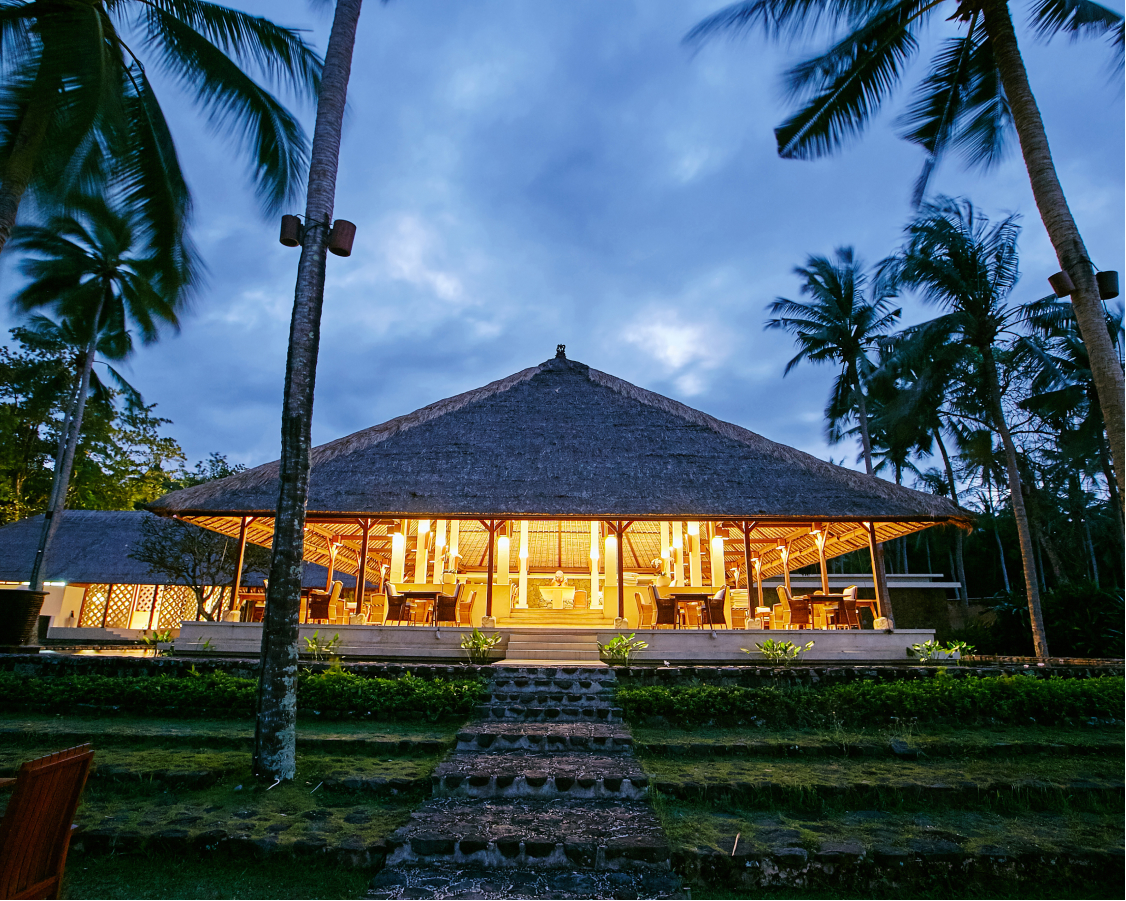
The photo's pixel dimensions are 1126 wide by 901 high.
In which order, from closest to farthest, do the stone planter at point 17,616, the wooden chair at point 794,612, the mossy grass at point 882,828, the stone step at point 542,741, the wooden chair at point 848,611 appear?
1. the mossy grass at point 882,828
2. the stone step at point 542,741
3. the stone planter at point 17,616
4. the wooden chair at point 848,611
5. the wooden chair at point 794,612

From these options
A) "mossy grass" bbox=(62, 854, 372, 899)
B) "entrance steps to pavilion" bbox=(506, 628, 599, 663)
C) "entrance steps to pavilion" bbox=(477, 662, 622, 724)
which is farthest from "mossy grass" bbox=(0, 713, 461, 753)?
"entrance steps to pavilion" bbox=(506, 628, 599, 663)

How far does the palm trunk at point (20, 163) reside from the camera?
6.73 metres

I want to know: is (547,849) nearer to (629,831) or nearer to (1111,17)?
(629,831)

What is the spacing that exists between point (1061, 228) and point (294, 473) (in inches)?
305

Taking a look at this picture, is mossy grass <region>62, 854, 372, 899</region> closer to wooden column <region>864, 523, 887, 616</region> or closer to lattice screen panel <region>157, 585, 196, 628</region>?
wooden column <region>864, 523, 887, 616</region>

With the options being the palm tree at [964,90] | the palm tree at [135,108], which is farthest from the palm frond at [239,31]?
the palm tree at [964,90]

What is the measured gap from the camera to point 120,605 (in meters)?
20.6

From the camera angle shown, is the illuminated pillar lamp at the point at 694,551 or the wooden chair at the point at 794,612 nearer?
the wooden chair at the point at 794,612

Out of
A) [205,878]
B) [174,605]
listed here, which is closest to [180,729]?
[205,878]

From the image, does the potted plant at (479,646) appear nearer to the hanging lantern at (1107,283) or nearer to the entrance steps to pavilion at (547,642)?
the entrance steps to pavilion at (547,642)

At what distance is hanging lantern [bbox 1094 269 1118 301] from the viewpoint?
5.93 meters

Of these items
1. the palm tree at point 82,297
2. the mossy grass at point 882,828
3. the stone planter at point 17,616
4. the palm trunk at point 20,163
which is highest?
the palm tree at point 82,297

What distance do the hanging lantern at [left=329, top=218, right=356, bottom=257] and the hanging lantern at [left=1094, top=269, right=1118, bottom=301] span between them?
702cm

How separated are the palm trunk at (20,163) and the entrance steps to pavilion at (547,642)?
8180mm
